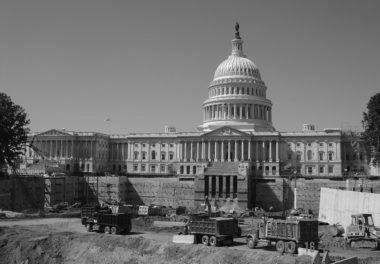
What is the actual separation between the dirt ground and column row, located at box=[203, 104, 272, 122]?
98.3 m

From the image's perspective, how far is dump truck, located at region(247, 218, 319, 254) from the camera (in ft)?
143

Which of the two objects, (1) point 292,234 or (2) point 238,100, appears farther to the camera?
(2) point 238,100

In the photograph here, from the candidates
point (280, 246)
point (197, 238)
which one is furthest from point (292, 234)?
point (197, 238)

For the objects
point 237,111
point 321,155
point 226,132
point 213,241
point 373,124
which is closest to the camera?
point 213,241

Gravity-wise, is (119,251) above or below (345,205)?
below

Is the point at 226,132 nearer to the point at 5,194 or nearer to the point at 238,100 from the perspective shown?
the point at 238,100

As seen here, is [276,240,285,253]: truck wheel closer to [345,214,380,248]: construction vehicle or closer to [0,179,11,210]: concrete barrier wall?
[345,214,380,248]: construction vehicle

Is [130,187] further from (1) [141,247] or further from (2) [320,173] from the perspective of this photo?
(1) [141,247]

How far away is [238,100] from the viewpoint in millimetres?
153875

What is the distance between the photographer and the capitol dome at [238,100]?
6038 inches

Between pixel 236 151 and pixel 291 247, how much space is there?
93.7 m

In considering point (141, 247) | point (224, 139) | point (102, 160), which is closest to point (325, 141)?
point (224, 139)

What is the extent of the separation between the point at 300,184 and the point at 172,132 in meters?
59.6

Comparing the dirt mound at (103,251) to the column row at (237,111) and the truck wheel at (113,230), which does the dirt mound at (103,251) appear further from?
the column row at (237,111)
